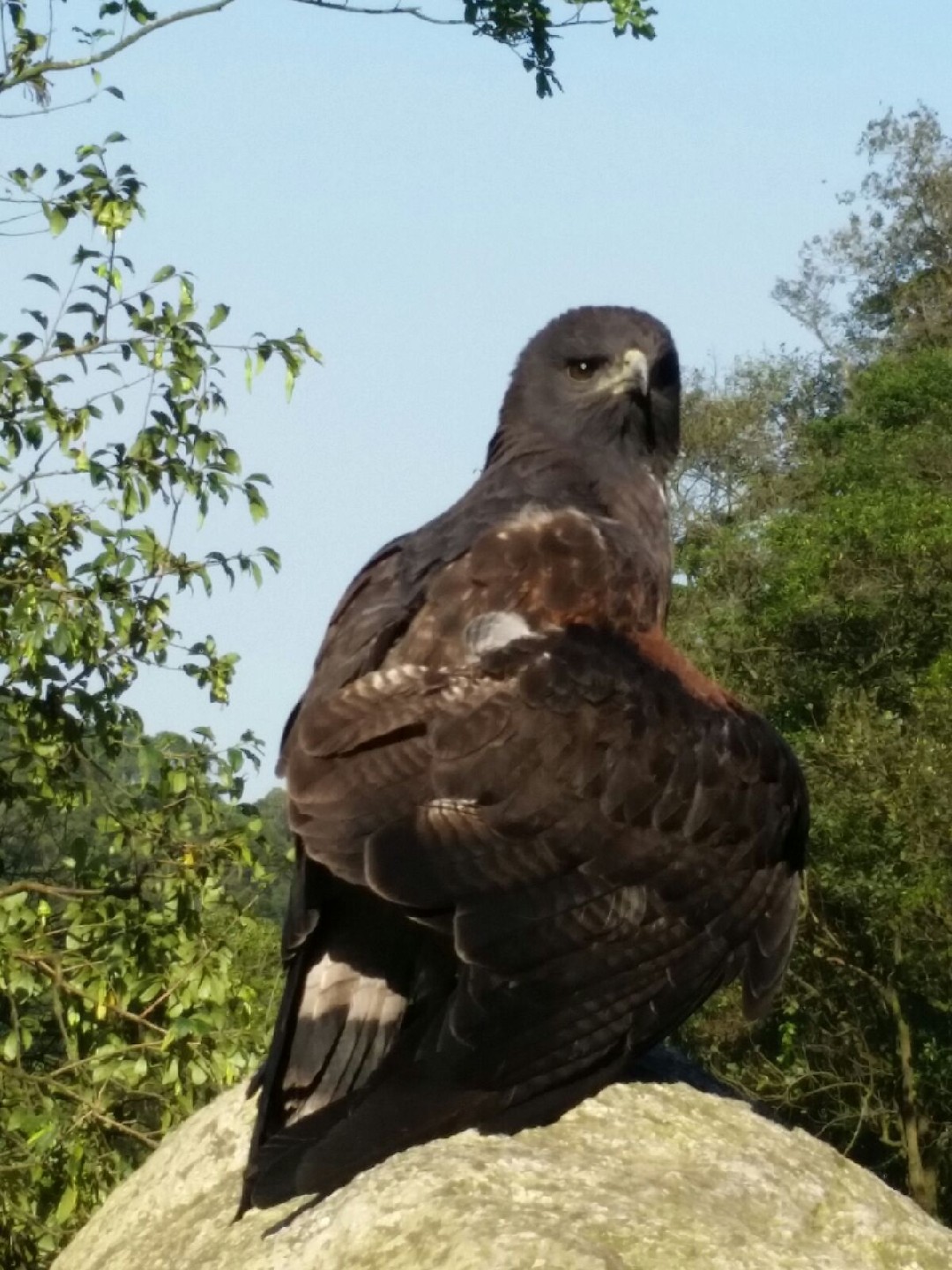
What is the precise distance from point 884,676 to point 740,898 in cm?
2634

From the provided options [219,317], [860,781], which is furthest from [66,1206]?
[860,781]

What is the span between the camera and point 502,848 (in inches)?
196

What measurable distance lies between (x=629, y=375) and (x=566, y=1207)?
11.3 feet

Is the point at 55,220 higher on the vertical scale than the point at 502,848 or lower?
higher

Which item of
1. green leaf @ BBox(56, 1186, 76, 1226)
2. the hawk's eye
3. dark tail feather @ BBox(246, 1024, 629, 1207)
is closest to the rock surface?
dark tail feather @ BBox(246, 1024, 629, 1207)

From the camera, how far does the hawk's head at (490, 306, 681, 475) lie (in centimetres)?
712

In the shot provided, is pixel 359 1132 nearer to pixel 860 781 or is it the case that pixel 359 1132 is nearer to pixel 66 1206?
pixel 66 1206

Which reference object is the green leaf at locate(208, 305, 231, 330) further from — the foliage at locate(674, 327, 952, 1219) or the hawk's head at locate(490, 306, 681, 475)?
the foliage at locate(674, 327, 952, 1219)

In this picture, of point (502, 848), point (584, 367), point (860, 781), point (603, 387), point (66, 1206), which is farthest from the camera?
point (860, 781)

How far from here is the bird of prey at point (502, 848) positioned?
4816 mm

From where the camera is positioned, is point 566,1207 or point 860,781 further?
point 860,781

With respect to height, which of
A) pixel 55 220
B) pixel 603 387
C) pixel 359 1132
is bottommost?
pixel 359 1132

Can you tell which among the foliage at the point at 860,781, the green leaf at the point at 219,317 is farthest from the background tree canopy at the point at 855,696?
the green leaf at the point at 219,317

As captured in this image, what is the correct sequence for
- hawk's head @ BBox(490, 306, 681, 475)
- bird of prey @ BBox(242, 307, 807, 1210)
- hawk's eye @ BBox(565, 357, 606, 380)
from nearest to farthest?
bird of prey @ BBox(242, 307, 807, 1210) < hawk's head @ BBox(490, 306, 681, 475) < hawk's eye @ BBox(565, 357, 606, 380)
